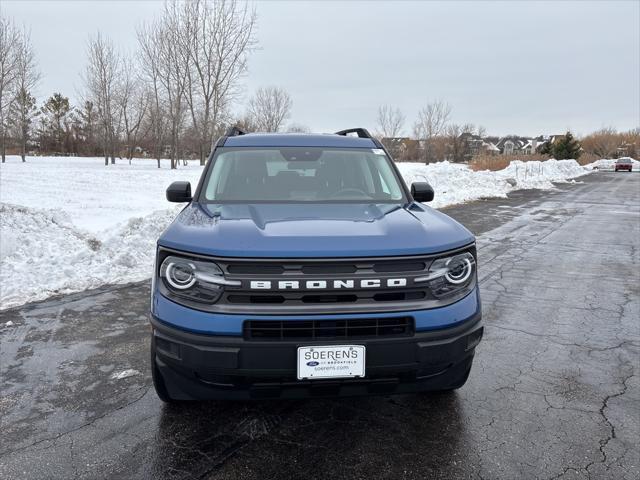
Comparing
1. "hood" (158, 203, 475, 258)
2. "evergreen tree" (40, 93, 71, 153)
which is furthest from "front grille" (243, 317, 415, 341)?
"evergreen tree" (40, 93, 71, 153)

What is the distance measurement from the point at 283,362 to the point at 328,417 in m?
0.92

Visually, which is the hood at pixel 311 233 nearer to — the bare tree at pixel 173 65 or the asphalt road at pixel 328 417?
the asphalt road at pixel 328 417

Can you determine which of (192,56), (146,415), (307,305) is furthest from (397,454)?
(192,56)

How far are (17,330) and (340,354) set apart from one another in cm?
361

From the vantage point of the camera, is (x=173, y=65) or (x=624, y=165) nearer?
(x=173, y=65)

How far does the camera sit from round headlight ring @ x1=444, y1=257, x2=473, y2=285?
2.50 meters

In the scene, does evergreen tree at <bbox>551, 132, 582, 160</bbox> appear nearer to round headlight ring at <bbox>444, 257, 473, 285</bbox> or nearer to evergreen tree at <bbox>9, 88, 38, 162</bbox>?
evergreen tree at <bbox>9, 88, 38, 162</bbox>

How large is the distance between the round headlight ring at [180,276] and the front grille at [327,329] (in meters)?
0.39

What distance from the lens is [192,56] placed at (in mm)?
A: 32375

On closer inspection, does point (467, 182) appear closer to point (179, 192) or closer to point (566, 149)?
point (179, 192)

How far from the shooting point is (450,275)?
2.51m

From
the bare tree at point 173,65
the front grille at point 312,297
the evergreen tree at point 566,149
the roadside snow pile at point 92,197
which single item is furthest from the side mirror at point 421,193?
the evergreen tree at point 566,149

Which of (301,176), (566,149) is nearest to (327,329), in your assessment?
(301,176)

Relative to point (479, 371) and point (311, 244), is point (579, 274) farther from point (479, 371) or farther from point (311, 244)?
point (311, 244)
